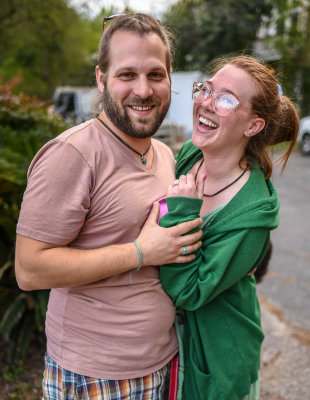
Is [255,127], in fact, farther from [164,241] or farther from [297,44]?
[297,44]

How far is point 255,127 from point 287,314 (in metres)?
2.91

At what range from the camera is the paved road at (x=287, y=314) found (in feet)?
10.5

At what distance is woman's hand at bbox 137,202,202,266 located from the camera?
5.30ft

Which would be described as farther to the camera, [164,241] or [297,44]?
[297,44]

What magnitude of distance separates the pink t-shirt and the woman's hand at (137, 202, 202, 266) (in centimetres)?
7

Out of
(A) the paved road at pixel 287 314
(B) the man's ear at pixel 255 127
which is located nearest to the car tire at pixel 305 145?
(A) the paved road at pixel 287 314

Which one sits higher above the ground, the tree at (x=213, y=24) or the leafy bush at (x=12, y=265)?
the tree at (x=213, y=24)

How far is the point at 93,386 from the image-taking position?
1654 mm

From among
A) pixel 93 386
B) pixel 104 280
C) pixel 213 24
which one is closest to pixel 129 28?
pixel 104 280

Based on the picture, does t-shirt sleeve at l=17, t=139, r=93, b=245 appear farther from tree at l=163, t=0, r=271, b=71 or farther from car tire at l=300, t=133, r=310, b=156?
tree at l=163, t=0, r=271, b=71

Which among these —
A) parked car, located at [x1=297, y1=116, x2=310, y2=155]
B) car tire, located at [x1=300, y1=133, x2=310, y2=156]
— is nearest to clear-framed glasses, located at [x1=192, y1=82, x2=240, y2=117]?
parked car, located at [x1=297, y1=116, x2=310, y2=155]

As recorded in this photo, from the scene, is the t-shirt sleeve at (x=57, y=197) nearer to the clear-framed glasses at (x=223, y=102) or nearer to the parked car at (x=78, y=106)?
the clear-framed glasses at (x=223, y=102)

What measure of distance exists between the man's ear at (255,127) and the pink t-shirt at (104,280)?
49 centimetres

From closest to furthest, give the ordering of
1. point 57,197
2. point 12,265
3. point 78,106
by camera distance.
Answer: point 57,197 → point 12,265 → point 78,106
